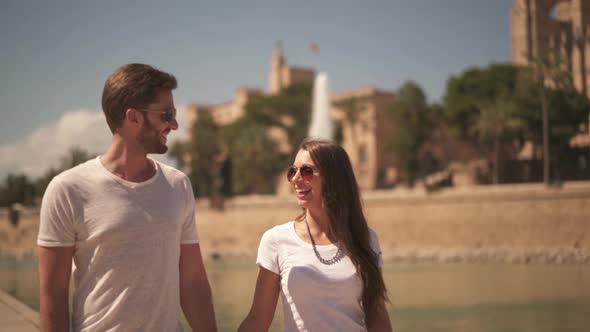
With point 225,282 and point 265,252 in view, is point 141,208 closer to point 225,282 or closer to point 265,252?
point 265,252

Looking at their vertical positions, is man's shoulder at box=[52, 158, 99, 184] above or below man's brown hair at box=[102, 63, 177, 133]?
below

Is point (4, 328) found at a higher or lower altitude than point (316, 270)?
lower

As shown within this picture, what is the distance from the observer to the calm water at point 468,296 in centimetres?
1338

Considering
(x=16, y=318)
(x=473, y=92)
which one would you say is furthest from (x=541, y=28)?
(x=16, y=318)

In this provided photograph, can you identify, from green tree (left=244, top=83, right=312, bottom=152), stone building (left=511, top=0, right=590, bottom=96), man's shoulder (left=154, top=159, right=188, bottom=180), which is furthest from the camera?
green tree (left=244, top=83, right=312, bottom=152)

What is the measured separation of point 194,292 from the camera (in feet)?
9.78

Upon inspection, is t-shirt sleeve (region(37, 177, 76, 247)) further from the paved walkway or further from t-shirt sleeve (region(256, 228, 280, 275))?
the paved walkway

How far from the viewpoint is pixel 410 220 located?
30844mm

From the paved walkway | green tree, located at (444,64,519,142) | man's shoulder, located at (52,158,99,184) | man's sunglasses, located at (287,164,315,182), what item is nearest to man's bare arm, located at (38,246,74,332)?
man's shoulder, located at (52,158,99,184)

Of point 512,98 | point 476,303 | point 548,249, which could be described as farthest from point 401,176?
point 476,303

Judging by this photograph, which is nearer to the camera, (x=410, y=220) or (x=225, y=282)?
(x=225, y=282)

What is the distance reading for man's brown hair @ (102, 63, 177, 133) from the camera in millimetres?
2732

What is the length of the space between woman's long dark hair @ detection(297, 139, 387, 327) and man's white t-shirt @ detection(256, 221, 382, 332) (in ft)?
0.17

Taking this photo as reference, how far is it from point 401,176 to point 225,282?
26.2 m
